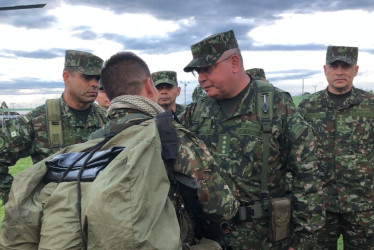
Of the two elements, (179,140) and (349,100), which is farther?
(349,100)

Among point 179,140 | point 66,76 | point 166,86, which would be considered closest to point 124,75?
point 179,140

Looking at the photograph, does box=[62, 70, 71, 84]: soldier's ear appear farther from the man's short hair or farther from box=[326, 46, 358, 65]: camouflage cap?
box=[326, 46, 358, 65]: camouflage cap

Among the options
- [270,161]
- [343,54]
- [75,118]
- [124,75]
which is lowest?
[270,161]

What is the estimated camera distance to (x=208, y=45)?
122 inches

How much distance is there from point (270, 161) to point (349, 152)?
176cm

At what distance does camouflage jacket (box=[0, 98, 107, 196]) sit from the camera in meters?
3.74

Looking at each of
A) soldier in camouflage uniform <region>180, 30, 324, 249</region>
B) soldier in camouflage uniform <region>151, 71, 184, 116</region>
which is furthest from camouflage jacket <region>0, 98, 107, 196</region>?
soldier in camouflage uniform <region>151, 71, 184, 116</region>

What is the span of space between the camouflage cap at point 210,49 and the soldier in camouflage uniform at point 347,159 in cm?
193

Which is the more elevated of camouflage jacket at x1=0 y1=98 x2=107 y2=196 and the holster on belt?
camouflage jacket at x1=0 y1=98 x2=107 y2=196

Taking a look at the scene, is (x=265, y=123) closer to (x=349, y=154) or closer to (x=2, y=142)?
(x=349, y=154)

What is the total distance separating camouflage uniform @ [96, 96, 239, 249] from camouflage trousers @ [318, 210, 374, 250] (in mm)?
2675

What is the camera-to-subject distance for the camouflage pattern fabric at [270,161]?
2.81m

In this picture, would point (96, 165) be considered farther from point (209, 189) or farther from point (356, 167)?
point (356, 167)

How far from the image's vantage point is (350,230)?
428 cm
